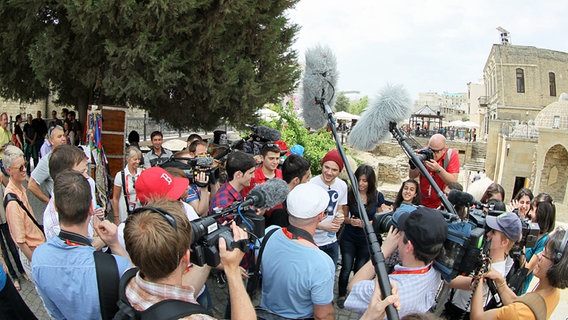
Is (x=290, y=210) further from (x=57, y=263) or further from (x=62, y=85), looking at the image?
(x=62, y=85)

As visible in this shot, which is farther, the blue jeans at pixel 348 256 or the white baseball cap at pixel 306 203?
the blue jeans at pixel 348 256

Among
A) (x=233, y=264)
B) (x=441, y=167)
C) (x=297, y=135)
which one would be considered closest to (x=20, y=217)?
(x=233, y=264)

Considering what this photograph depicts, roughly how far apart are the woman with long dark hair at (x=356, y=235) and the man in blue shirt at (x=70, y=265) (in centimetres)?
309

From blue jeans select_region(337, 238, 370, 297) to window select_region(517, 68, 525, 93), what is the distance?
177ft

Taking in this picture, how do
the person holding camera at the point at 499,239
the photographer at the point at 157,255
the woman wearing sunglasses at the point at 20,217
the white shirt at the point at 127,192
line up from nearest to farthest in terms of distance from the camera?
1. the photographer at the point at 157,255
2. the person holding camera at the point at 499,239
3. the woman wearing sunglasses at the point at 20,217
4. the white shirt at the point at 127,192

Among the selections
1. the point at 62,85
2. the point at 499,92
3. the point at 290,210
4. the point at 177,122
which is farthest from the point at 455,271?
the point at 499,92

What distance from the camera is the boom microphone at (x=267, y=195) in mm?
2747

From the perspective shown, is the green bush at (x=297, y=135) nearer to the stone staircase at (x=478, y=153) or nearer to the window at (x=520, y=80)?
the stone staircase at (x=478, y=153)

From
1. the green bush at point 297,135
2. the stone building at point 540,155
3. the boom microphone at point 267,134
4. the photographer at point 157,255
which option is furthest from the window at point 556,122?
Result: the photographer at point 157,255

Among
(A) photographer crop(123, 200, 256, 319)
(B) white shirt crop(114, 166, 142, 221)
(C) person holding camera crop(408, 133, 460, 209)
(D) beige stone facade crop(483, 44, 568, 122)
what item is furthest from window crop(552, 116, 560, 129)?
(A) photographer crop(123, 200, 256, 319)

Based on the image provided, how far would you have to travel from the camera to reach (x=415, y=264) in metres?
2.40

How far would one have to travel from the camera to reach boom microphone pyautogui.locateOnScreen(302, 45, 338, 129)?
4238 millimetres

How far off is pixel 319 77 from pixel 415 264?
242cm

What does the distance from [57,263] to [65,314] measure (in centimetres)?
33
